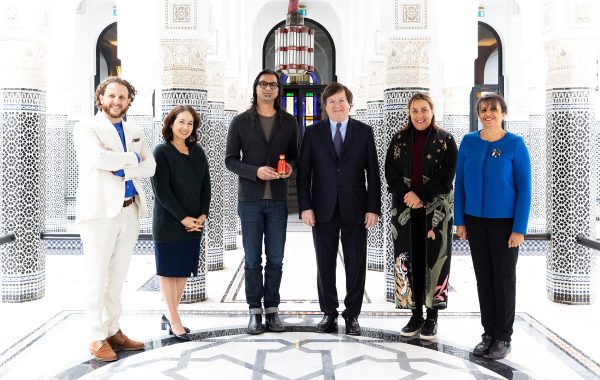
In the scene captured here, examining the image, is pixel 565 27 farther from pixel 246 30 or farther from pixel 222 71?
pixel 246 30

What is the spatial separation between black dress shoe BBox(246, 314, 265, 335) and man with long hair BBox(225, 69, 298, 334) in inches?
4.2

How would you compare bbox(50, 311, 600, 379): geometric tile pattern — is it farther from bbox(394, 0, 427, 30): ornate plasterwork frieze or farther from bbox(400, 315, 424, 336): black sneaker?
bbox(394, 0, 427, 30): ornate plasterwork frieze

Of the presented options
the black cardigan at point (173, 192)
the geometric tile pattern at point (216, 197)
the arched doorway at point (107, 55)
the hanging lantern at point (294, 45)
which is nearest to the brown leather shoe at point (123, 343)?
the black cardigan at point (173, 192)

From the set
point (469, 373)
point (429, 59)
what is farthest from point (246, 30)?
point (469, 373)

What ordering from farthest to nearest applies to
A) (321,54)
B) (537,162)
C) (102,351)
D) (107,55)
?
(321,54) < (107,55) < (537,162) < (102,351)

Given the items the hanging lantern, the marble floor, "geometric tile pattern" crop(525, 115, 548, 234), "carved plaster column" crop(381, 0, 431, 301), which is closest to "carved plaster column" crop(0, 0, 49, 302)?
the marble floor

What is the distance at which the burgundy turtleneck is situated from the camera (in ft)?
7.67

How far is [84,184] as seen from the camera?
2.08 m

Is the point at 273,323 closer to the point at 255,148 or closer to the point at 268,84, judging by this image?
the point at 255,148

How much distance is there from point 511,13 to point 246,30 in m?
3.78

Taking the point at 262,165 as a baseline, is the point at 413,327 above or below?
below

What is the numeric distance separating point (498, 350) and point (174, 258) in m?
1.27

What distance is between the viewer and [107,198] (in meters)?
2.07

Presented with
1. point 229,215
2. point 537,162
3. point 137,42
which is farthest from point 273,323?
point 537,162
